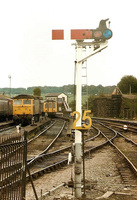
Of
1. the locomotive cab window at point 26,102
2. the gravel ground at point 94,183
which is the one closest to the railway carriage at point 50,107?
the locomotive cab window at point 26,102

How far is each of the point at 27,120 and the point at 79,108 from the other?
2338cm

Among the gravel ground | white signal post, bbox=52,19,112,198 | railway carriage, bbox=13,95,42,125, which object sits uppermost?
white signal post, bbox=52,19,112,198

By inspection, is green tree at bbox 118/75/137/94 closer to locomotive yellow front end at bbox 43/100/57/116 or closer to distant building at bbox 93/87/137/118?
distant building at bbox 93/87/137/118

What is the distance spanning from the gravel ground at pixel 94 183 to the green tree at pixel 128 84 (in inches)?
2922

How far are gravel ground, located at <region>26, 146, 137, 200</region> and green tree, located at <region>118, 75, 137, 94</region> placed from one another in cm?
7421

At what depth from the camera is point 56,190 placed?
745 centimetres

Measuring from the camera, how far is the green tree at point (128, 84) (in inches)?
3322

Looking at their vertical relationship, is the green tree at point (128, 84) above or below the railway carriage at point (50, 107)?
above

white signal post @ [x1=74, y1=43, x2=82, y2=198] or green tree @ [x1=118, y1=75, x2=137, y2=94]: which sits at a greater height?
green tree @ [x1=118, y1=75, x2=137, y2=94]

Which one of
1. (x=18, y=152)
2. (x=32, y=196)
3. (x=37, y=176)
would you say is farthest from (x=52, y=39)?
(x=37, y=176)

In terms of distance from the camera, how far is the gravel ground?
22.9 ft

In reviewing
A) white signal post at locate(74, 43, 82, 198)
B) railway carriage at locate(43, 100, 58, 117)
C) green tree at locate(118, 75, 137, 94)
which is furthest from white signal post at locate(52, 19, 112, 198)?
green tree at locate(118, 75, 137, 94)

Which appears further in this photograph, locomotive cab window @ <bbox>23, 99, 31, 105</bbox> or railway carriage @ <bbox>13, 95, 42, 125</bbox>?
locomotive cab window @ <bbox>23, 99, 31, 105</bbox>

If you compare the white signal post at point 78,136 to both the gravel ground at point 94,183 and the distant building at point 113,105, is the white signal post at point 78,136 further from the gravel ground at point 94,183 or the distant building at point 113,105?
the distant building at point 113,105
